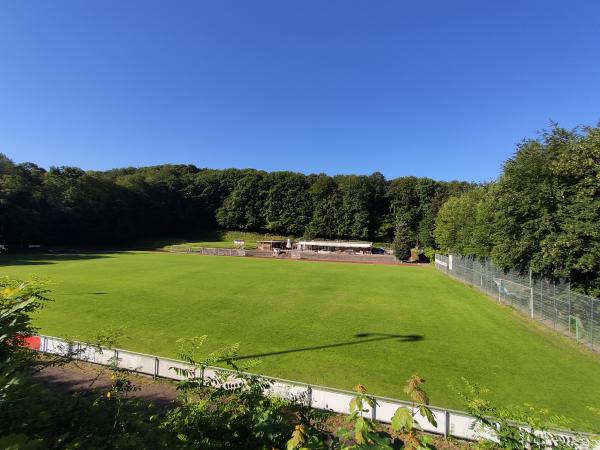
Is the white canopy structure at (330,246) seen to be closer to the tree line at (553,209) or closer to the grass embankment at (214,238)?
the grass embankment at (214,238)

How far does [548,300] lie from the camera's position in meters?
20.6

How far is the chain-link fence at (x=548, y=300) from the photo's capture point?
54.9 feet

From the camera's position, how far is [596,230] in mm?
17531

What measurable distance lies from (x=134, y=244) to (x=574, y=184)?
285 ft

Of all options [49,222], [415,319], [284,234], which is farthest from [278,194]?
[415,319]

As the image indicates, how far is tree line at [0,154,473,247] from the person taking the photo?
241ft

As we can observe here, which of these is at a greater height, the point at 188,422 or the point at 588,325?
the point at 188,422

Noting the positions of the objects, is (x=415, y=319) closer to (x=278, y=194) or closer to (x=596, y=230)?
(x=596, y=230)

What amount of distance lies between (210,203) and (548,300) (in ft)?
338

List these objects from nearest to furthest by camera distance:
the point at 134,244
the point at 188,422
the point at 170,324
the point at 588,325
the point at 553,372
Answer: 1. the point at 188,422
2. the point at 553,372
3. the point at 588,325
4. the point at 170,324
5. the point at 134,244

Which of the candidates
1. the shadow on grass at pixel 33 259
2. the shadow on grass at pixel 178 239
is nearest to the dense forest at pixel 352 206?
the shadow on grass at pixel 178 239

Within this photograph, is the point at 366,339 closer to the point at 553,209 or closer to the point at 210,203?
the point at 553,209

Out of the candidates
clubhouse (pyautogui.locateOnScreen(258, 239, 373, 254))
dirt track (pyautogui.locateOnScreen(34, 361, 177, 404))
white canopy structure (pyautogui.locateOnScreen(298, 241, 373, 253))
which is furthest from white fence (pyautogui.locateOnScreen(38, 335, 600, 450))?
white canopy structure (pyautogui.locateOnScreen(298, 241, 373, 253))

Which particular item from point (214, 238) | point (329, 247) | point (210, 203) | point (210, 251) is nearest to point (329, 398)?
point (210, 251)
